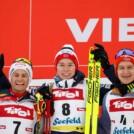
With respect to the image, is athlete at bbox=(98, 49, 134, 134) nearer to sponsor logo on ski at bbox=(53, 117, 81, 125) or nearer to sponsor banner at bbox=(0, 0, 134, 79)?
sponsor logo on ski at bbox=(53, 117, 81, 125)

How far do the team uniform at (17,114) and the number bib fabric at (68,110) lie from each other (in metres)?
0.17

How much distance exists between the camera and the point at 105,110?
3945 millimetres

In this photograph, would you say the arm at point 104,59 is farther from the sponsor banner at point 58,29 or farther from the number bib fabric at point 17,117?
the sponsor banner at point 58,29

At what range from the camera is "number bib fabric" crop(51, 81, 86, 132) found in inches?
Result: 155

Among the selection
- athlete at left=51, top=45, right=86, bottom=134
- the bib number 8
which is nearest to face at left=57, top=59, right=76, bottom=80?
athlete at left=51, top=45, right=86, bottom=134

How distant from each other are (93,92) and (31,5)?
163cm

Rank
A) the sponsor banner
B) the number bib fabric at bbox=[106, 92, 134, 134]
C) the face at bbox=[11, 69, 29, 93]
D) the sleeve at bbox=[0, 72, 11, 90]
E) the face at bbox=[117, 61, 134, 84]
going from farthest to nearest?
the sponsor banner → the sleeve at bbox=[0, 72, 11, 90] → the face at bbox=[11, 69, 29, 93] → the face at bbox=[117, 61, 134, 84] → the number bib fabric at bbox=[106, 92, 134, 134]

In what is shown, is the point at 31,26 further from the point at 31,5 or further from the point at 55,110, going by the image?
the point at 55,110

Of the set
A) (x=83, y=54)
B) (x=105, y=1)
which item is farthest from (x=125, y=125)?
(x=105, y=1)

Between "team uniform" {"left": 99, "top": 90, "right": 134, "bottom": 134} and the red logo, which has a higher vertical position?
the red logo

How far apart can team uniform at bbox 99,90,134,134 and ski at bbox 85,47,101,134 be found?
6cm

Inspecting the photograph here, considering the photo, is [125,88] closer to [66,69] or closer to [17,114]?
[66,69]

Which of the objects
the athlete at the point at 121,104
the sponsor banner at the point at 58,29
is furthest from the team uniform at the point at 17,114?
the sponsor banner at the point at 58,29

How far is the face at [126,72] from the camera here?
3.95 metres
